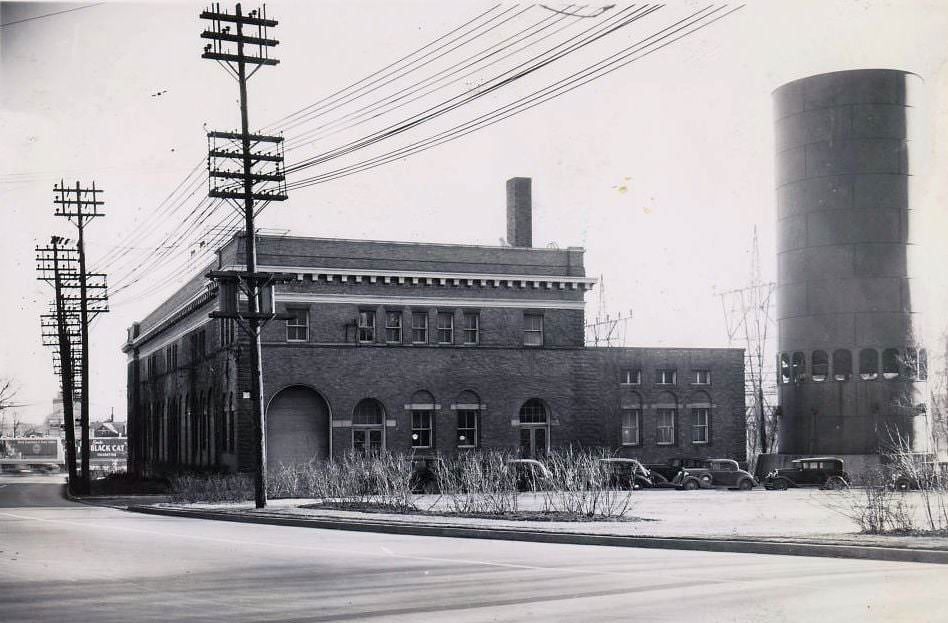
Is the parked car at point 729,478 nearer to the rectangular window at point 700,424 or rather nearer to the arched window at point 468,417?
the rectangular window at point 700,424

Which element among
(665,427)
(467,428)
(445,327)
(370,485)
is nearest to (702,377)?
(665,427)

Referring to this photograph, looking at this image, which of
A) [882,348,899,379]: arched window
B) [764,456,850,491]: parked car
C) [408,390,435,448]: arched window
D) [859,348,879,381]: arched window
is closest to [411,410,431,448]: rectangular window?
[408,390,435,448]: arched window

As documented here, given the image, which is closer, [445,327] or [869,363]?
[445,327]

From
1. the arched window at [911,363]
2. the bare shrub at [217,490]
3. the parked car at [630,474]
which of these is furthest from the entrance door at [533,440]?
the arched window at [911,363]

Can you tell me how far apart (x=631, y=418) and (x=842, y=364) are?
1140cm

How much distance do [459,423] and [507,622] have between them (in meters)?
42.3

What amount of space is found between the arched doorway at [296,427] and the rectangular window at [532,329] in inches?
422

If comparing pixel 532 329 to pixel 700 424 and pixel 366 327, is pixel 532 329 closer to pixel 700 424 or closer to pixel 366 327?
pixel 366 327

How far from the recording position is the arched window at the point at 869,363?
57375 mm

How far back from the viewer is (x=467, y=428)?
174 ft

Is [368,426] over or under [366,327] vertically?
under

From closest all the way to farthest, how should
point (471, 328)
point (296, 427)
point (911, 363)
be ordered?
point (296, 427) < point (471, 328) < point (911, 363)

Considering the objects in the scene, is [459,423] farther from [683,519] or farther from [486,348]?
[683,519]

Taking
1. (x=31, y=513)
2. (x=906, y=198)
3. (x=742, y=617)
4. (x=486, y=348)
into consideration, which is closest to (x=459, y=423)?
(x=486, y=348)
